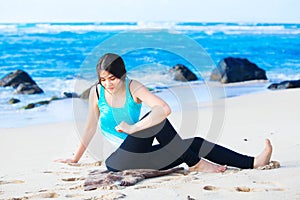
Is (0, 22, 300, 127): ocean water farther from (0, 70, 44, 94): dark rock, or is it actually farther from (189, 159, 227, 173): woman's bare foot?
(189, 159, 227, 173): woman's bare foot

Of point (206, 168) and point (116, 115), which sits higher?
point (116, 115)

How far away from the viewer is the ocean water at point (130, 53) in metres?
10.4

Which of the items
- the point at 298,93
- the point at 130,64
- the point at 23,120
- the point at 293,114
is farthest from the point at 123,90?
the point at 130,64

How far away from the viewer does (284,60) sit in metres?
22.6

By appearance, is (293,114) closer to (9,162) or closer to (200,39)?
(9,162)

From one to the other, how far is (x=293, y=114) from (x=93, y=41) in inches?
1082

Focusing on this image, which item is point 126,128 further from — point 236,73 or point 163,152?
point 236,73

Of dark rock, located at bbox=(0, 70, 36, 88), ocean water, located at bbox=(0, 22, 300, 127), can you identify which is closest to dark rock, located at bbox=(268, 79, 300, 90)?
Answer: ocean water, located at bbox=(0, 22, 300, 127)

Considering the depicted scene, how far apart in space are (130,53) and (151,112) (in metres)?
14.1

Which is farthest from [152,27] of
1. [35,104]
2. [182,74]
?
[35,104]

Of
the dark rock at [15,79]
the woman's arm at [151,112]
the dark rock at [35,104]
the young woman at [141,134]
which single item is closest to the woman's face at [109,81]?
the young woman at [141,134]

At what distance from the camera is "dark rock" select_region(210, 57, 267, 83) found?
14.1 metres

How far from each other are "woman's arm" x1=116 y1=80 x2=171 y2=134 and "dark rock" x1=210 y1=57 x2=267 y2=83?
32.8ft

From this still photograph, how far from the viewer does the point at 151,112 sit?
393cm
